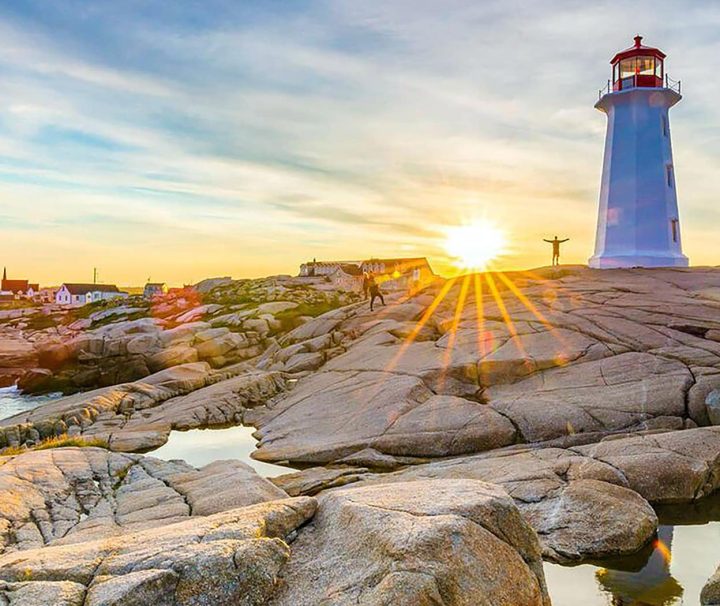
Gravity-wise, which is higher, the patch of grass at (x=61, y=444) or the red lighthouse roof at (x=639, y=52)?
the red lighthouse roof at (x=639, y=52)

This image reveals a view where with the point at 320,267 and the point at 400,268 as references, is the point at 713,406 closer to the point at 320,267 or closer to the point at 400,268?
the point at 400,268

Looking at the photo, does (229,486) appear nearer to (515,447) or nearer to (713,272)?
(515,447)

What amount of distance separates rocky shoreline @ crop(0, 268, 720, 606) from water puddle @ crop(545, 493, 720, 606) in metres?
0.37

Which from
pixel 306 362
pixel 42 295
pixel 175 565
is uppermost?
pixel 42 295

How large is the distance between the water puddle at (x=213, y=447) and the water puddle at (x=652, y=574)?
982 cm

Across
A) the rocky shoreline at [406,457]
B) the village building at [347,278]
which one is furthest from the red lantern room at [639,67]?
the village building at [347,278]

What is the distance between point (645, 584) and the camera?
10.7 meters

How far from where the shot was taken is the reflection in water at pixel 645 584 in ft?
33.0

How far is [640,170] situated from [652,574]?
114 feet

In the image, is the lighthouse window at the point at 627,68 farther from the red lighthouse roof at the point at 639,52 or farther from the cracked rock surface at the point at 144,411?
the cracked rock surface at the point at 144,411

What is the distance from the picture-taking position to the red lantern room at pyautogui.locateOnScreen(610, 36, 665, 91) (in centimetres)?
4019

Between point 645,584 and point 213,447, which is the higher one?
point 645,584

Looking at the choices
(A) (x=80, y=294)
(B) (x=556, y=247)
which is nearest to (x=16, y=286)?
(A) (x=80, y=294)

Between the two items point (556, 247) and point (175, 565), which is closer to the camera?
point (175, 565)
